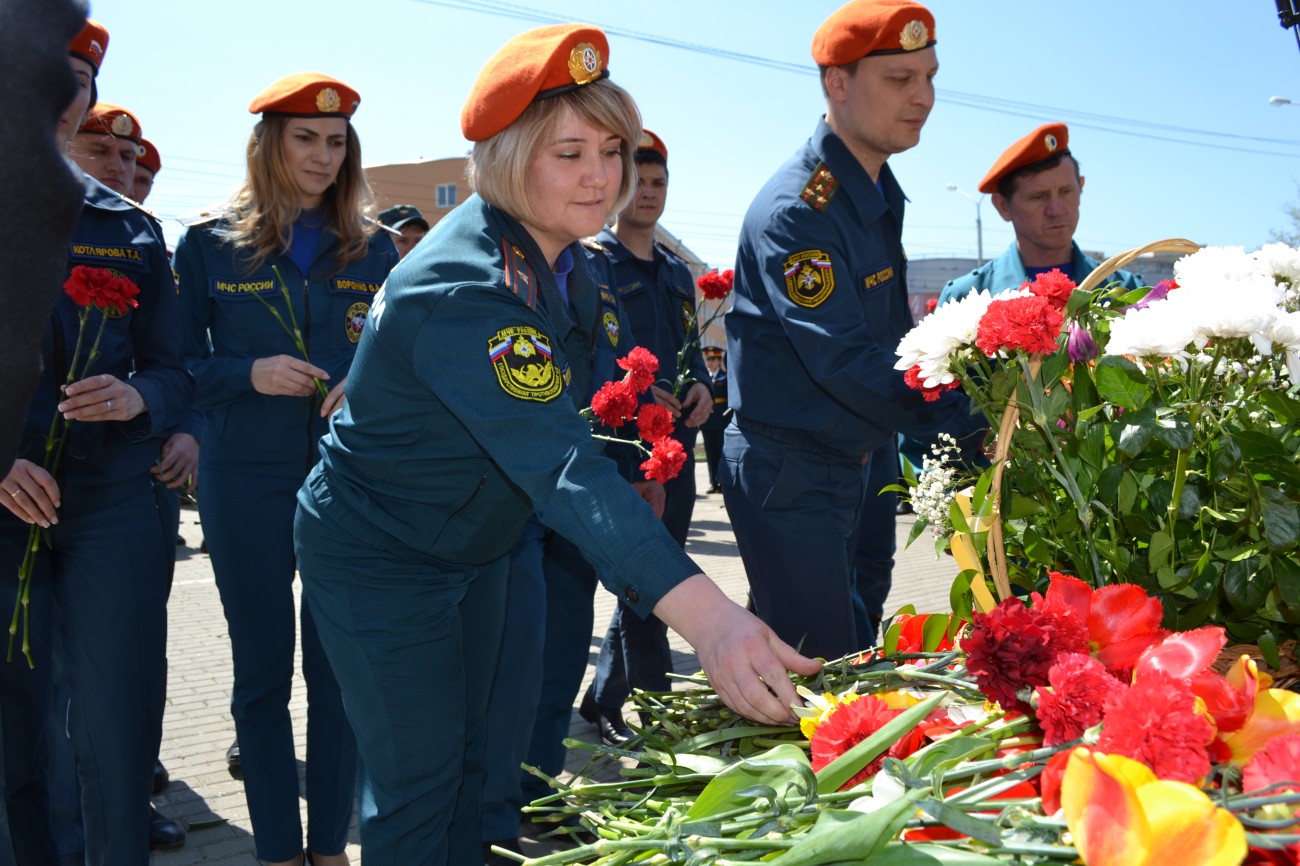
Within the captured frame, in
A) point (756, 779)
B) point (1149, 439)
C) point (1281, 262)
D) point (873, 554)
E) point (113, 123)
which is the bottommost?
point (873, 554)

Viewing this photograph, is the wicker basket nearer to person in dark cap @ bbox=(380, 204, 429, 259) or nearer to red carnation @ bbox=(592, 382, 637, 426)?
red carnation @ bbox=(592, 382, 637, 426)

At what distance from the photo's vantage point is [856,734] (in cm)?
131

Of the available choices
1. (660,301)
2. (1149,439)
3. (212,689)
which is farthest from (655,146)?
(1149,439)

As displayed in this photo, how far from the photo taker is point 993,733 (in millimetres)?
1304

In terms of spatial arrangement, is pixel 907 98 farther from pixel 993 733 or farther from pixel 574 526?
pixel 993 733

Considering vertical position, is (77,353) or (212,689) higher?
(77,353)

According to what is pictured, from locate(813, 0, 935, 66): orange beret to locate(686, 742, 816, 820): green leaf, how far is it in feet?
7.58

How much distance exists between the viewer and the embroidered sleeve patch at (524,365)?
1745mm

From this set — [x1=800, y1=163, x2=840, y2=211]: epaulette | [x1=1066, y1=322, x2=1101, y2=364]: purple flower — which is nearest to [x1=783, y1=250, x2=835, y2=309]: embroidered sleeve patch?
[x1=800, y1=163, x2=840, y2=211]: epaulette

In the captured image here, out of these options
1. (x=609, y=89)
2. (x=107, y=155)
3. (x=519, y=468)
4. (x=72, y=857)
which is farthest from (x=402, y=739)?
(x=107, y=155)

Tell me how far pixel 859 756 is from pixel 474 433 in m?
0.83

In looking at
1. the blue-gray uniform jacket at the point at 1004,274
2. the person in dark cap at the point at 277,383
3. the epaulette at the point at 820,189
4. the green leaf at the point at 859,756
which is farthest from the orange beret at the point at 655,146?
the green leaf at the point at 859,756

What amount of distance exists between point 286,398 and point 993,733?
251cm

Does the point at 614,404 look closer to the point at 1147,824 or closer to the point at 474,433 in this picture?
the point at 474,433
